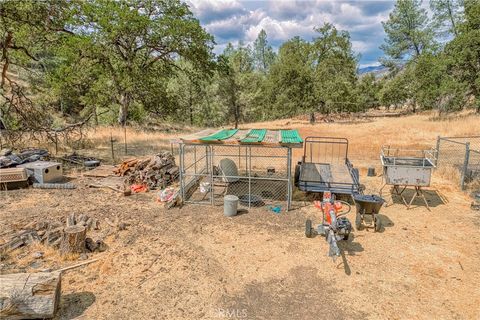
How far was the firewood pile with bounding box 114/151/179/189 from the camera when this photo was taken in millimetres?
11844

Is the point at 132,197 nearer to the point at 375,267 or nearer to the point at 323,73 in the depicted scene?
the point at 375,267

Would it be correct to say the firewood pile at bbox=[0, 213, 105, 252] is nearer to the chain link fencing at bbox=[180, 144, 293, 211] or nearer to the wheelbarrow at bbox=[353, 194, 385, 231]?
the chain link fencing at bbox=[180, 144, 293, 211]

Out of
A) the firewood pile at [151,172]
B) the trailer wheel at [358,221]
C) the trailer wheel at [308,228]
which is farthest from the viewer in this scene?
the firewood pile at [151,172]

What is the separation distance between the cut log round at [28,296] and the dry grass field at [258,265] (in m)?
0.39

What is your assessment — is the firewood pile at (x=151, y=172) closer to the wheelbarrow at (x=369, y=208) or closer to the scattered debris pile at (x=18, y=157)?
the scattered debris pile at (x=18, y=157)

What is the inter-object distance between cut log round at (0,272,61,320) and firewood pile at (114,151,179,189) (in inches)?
277

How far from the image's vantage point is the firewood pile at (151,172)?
38.9 feet

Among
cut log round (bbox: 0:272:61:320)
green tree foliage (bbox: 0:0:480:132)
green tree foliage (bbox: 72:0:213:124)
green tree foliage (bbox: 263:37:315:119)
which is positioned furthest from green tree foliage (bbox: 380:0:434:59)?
cut log round (bbox: 0:272:61:320)

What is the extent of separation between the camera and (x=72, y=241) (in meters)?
6.51

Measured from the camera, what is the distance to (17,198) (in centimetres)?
1023

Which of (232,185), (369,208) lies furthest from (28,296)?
(232,185)

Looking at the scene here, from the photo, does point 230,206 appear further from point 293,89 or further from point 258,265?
point 293,89

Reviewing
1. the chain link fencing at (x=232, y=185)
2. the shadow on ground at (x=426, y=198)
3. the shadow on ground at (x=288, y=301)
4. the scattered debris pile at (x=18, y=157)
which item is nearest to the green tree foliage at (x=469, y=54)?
the shadow on ground at (x=426, y=198)

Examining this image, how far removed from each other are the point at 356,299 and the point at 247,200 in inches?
204
